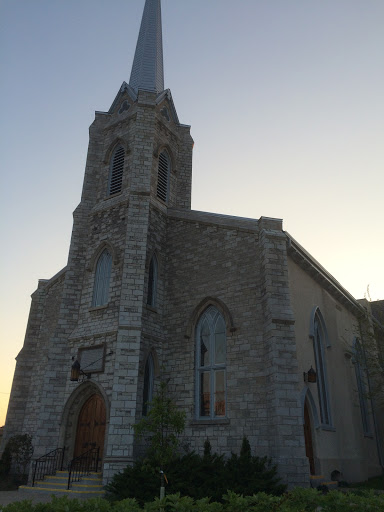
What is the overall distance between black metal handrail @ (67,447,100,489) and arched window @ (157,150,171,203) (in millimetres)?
10010

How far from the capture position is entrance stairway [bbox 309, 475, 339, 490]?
494 inches

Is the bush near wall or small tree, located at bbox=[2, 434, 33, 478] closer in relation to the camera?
the bush near wall

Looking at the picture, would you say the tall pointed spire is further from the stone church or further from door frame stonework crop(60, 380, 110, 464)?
door frame stonework crop(60, 380, 110, 464)

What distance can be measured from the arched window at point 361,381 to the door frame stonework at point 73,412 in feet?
37.9

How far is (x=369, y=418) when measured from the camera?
2019 centimetres

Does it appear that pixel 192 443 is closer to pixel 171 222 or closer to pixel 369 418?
pixel 171 222

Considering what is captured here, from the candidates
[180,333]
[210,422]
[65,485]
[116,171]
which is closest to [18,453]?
[65,485]

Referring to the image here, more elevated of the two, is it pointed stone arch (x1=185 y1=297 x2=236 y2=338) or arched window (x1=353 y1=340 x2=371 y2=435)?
pointed stone arch (x1=185 y1=297 x2=236 y2=338)

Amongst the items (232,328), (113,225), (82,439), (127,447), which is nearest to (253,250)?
(232,328)

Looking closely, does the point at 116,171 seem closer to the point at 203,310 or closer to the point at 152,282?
Result: the point at 152,282

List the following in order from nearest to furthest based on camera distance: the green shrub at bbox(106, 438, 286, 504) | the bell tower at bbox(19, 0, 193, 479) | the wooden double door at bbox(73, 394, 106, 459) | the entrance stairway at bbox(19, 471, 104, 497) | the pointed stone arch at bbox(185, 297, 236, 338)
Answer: the green shrub at bbox(106, 438, 286, 504) → the entrance stairway at bbox(19, 471, 104, 497) → the bell tower at bbox(19, 0, 193, 479) → the wooden double door at bbox(73, 394, 106, 459) → the pointed stone arch at bbox(185, 297, 236, 338)

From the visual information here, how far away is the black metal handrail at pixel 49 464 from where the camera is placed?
14.1 meters

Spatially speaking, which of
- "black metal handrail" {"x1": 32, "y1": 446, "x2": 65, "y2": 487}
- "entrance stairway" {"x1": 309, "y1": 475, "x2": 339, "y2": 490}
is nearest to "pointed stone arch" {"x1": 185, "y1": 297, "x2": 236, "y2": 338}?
"entrance stairway" {"x1": 309, "y1": 475, "x2": 339, "y2": 490}

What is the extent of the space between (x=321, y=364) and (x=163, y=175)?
10.1 meters
